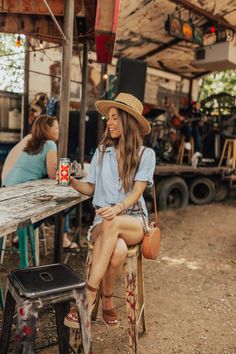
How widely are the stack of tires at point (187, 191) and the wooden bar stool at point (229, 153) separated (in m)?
0.59

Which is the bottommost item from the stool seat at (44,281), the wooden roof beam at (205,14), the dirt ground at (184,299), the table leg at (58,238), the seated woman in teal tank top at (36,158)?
the dirt ground at (184,299)

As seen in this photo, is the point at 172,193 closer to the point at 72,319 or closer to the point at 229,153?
the point at 229,153

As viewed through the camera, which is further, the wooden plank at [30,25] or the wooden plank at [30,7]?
the wooden plank at [30,25]

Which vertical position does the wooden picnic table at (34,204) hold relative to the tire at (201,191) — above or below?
above

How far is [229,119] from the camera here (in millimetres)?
9469

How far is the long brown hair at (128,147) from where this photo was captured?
2707mm

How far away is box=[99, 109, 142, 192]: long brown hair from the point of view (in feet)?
8.88

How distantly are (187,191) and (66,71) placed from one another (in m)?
5.65

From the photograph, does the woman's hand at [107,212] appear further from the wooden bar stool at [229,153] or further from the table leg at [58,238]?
the wooden bar stool at [229,153]

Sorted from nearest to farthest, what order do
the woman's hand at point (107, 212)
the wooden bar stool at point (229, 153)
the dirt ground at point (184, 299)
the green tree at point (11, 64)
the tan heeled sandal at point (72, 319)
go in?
1. the tan heeled sandal at point (72, 319)
2. the woman's hand at point (107, 212)
3. the dirt ground at point (184, 299)
4. the green tree at point (11, 64)
5. the wooden bar stool at point (229, 153)

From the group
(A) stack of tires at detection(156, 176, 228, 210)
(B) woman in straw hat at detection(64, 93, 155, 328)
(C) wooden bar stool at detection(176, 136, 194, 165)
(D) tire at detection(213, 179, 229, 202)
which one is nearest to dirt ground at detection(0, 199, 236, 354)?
(B) woman in straw hat at detection(64, 93, 155, 328)

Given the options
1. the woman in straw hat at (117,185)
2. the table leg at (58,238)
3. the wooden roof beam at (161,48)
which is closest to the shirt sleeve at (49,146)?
the table leg at (58,238)

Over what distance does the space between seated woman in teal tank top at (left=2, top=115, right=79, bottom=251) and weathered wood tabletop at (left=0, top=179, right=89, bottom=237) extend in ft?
0.98

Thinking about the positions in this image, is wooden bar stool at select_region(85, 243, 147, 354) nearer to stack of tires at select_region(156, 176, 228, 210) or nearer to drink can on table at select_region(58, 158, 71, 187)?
drink can on table at select_region(58, 158, 71, 187)
